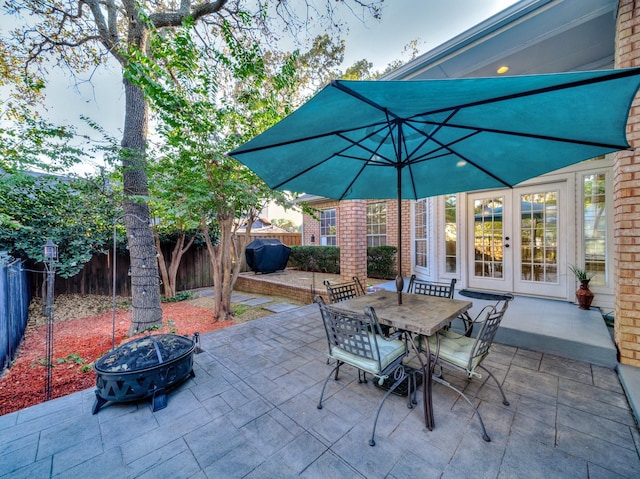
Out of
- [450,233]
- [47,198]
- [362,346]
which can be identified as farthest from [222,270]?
[450,233]

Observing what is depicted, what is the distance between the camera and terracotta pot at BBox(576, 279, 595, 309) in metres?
3.69

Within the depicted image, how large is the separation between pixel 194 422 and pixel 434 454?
166 cm

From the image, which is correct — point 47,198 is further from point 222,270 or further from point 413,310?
point 413,310

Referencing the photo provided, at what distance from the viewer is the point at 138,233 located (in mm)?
4344

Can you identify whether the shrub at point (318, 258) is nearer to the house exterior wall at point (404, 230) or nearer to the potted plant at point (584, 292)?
the house exterior wall at point (404, 230)

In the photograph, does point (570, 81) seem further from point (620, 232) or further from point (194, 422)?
point (194, 422)

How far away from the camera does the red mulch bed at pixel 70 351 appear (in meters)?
2.65

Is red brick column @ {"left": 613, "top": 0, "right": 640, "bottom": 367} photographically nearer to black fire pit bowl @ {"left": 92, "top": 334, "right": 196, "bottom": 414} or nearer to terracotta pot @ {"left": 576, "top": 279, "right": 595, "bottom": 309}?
terracotta pot @ {"left": 576, "top": 279, "right": 595, "bottom": 309}

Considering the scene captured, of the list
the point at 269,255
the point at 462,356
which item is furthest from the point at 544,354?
the point at 269,255

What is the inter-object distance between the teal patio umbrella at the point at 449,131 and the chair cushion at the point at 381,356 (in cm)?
47

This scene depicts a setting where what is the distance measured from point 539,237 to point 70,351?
A: 24.4 ft

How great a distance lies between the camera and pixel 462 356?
196cm

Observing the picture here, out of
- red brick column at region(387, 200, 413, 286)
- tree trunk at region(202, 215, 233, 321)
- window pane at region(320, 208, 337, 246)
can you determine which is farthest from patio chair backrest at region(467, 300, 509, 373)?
window pane at region(320, 208, 337, 246)

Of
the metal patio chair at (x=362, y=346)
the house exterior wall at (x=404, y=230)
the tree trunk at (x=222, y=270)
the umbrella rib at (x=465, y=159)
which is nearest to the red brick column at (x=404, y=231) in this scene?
the house exterior wall at (x=404, y=230)
